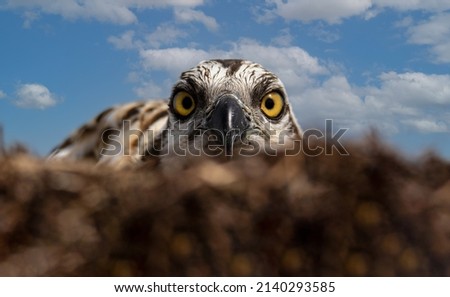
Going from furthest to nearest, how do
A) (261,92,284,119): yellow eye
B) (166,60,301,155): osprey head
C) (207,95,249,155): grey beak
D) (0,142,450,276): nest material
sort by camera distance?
(261,92,284,119): yellow eye, (166,60,301,155): osprey head, (207,95,249,155): grey beak, (0,142,450,276): nest material

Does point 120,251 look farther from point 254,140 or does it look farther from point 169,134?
point 169,134

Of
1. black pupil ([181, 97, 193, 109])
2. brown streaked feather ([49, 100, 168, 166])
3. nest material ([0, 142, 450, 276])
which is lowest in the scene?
brown streaked feather ([49, 100, 168, 166])

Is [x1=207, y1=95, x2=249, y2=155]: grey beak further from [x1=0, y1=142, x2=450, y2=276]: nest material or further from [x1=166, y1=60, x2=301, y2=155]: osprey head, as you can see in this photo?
[x1=0, y1=142, x2=450, y2=276]: nest material

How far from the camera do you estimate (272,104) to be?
22.2ft

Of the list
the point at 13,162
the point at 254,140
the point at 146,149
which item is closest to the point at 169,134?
the point at 146,149

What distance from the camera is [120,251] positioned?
6.79ft

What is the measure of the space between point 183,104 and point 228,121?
1117mm

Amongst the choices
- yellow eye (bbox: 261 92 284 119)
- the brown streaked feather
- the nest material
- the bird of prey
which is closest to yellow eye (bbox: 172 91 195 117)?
the bird of prey

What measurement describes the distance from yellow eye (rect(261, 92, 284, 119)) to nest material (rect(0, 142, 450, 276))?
14.6 ft

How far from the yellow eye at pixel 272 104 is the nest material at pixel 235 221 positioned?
446cm

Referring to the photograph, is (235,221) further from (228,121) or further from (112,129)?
(112,129)

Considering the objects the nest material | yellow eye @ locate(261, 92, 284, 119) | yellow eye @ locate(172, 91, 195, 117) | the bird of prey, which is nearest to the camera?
the nest material

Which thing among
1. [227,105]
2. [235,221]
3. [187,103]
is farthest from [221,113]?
[235,221]

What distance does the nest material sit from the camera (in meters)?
2.04
